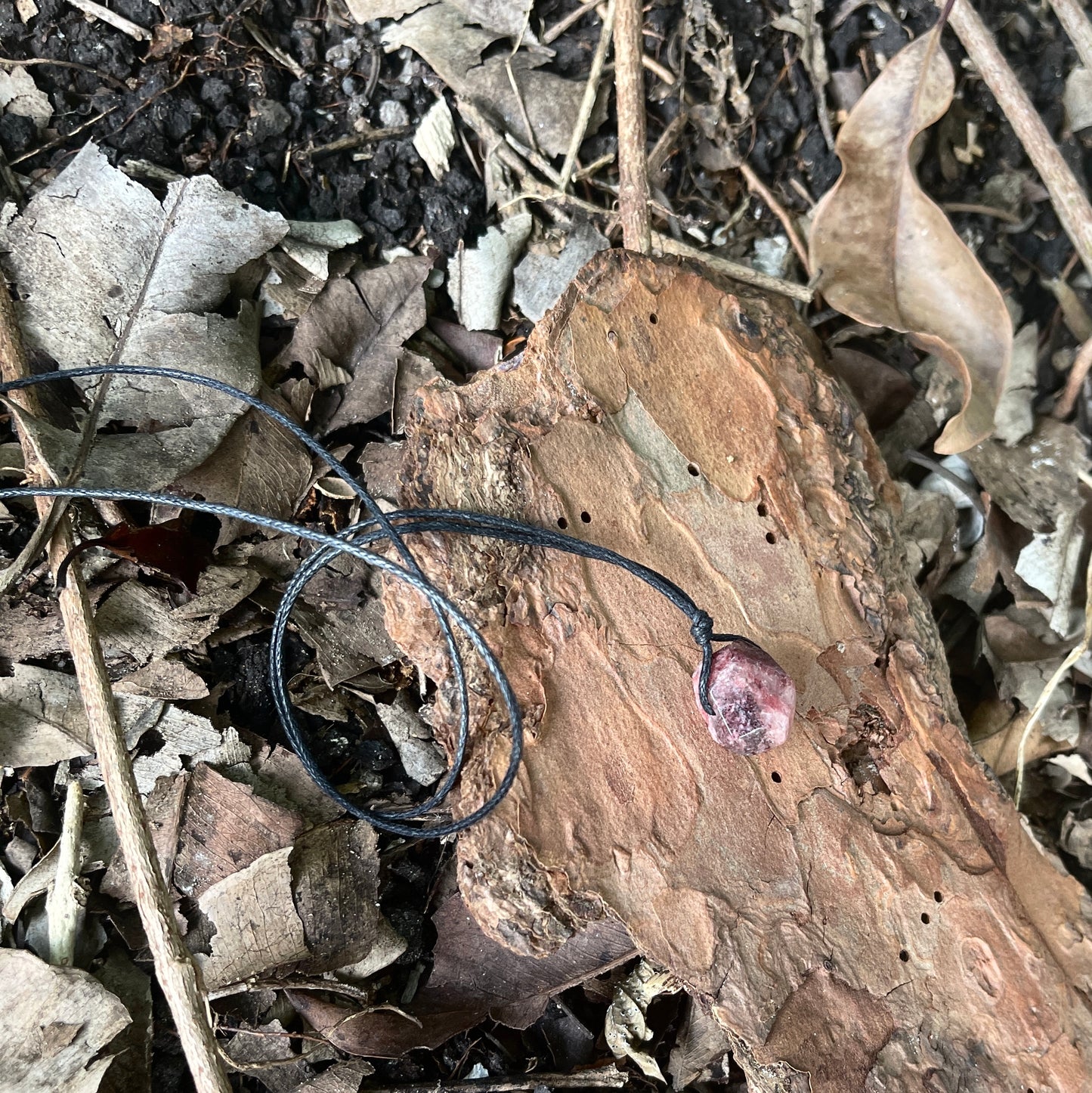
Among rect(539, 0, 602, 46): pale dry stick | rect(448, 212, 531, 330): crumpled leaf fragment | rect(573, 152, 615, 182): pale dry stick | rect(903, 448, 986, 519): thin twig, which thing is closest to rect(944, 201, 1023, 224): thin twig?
rect(903, 448, 986, 519): thin twig

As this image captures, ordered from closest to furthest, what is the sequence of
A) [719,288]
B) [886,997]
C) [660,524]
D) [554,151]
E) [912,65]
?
[886,997], [660,524], [719,288], [912,65], [554,151]

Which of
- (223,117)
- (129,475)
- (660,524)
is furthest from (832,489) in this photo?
(223,117)

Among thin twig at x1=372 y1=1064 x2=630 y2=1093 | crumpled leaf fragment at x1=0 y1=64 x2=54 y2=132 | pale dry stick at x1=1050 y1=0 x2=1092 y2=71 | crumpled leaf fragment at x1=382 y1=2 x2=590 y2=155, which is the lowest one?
thin twig at x1=372 y1=1064 x2=630 y2=1093

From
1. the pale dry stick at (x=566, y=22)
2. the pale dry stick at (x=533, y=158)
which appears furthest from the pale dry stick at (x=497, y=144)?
the pale dry stick at (x=566, y=22)

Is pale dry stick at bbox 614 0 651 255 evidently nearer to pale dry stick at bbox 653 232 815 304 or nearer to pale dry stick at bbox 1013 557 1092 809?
pale dry stick at bbox 653 232 815 304

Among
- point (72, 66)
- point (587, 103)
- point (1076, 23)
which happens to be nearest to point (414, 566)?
point (587, 103)

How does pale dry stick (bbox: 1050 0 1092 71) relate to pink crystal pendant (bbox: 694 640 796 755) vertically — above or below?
above

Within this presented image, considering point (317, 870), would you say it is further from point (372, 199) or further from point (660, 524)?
point (372, 199)
